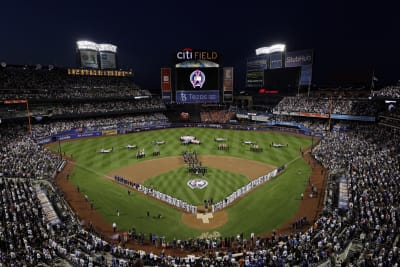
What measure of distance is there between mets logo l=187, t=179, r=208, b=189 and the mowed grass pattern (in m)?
0.40

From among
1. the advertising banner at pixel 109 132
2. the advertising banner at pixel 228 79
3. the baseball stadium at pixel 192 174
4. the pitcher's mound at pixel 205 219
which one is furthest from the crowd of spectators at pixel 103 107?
the pitcher's mound at pixel 205 219

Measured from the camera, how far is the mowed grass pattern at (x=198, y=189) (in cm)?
2986

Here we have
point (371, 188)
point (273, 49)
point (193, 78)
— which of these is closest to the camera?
point (371, 188)

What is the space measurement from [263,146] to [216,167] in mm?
16589

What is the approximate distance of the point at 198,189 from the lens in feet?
104

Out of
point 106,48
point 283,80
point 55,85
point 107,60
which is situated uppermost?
point 106,48

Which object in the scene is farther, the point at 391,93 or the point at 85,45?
Result: the point at 85,45

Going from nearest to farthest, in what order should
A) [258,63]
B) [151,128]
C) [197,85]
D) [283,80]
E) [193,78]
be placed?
[151,128], [193,78], [197,85], [283,80], [258,63]

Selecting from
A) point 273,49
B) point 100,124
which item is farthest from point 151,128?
point 273,49

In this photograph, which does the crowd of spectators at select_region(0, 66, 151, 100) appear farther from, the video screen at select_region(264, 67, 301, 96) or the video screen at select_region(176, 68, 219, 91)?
the video screen at select_region(264, 67, 301, 96)

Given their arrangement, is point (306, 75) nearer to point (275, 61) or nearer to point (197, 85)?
point (275, 61)

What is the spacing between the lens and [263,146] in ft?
176

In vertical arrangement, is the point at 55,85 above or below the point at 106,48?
below

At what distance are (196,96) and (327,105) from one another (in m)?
33.1
